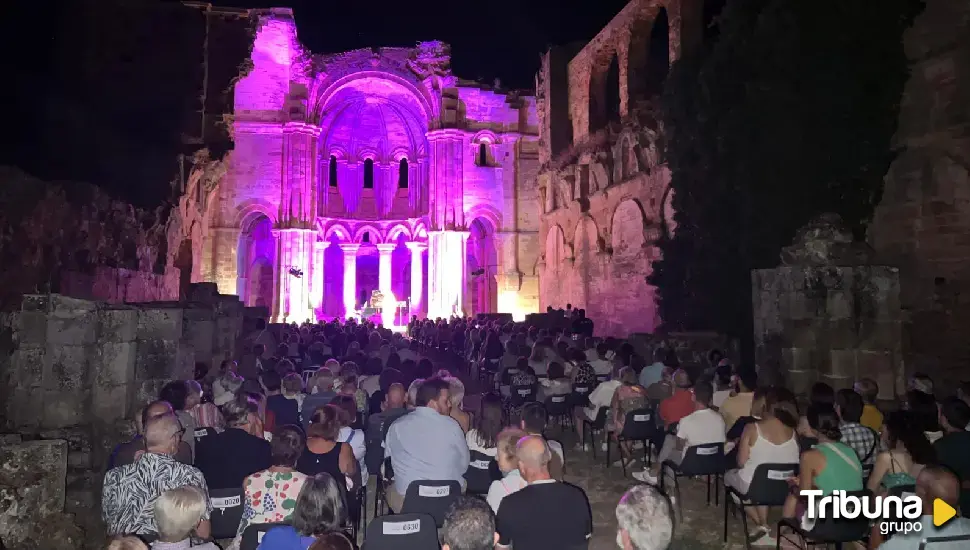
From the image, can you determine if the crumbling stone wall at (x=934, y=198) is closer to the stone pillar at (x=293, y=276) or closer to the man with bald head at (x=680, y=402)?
the man with bald head at (x=680, y=402)

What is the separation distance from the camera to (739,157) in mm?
12398

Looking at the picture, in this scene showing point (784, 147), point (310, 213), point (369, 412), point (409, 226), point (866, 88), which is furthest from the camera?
point (409, 226)

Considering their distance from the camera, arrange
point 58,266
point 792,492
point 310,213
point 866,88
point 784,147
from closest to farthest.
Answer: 1. point 792,492
2. point 58,266
3. point 866,88
4. point 784,147
5. point 310,213

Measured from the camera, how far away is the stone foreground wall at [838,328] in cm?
749

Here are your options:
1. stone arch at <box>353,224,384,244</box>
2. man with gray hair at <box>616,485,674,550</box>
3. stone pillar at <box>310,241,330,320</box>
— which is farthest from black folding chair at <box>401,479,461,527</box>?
stone arch at <box>353,224,384,244</box>

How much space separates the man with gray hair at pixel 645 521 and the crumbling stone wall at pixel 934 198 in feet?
31.2

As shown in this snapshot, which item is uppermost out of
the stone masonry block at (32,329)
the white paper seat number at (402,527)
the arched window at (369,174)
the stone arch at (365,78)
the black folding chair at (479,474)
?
the stone arch at (365,78)

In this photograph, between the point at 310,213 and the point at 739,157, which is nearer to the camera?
the point at 739,157

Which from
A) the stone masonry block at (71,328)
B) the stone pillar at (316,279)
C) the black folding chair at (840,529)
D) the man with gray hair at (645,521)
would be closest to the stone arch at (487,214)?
the stone pillar at (316,279)

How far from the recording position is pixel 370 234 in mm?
33688

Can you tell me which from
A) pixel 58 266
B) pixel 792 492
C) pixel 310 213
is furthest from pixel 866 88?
pixel 310 213

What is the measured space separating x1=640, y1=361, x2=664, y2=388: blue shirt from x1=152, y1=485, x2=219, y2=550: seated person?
21.4ft

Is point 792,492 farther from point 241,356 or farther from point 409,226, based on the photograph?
point 409,226

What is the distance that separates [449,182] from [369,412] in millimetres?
25315
